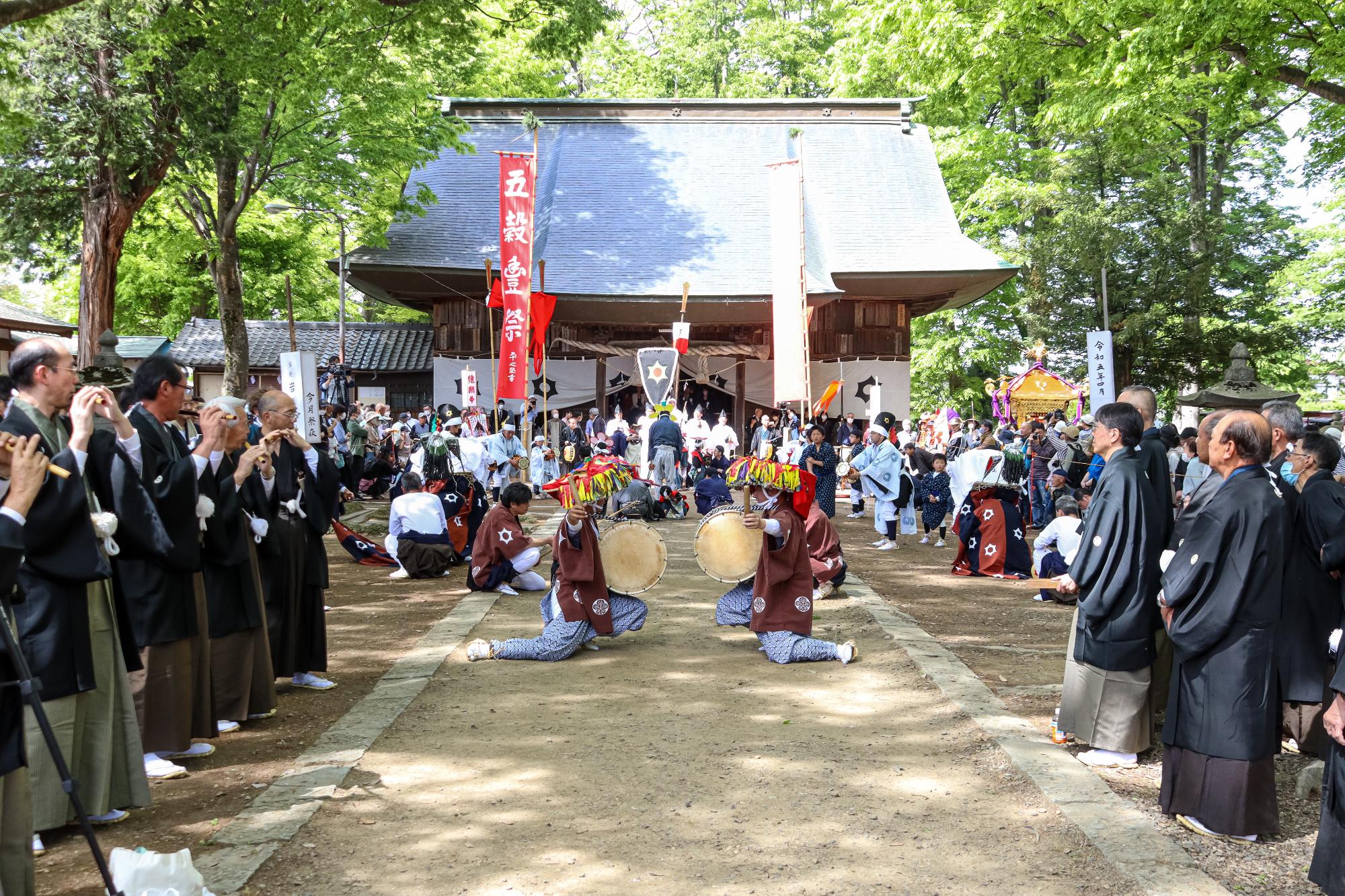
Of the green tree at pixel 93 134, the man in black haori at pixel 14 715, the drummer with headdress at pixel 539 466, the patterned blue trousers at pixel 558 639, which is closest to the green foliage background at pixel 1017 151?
the green tree at pixel 93 134

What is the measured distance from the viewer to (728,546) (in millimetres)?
6863

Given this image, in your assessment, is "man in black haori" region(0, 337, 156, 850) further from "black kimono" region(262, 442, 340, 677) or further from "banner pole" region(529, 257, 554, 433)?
"banner pole" region(529, 257, 554, 433)

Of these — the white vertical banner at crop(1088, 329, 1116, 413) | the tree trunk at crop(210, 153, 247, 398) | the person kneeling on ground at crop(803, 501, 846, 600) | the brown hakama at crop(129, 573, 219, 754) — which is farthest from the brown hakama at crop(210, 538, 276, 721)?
the tree trunk at crop(210, 153, 247, 398)

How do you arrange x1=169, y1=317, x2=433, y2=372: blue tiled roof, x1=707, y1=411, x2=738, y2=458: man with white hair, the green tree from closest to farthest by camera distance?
the green tree → x1=707, y1=411, x2=738, y2=458: man with white hair → x1=169, y1=317, x2=433, y2=372: blue tiled roof

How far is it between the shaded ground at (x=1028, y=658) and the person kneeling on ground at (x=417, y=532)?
14.3ft

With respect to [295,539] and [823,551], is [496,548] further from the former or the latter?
[295,539]

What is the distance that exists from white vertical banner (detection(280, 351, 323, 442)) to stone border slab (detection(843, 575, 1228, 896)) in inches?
310

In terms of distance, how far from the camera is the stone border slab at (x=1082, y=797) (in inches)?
136

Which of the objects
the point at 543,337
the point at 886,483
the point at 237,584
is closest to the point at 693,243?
the point at 543,337

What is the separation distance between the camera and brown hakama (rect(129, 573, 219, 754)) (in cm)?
442

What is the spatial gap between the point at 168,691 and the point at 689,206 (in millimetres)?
21754

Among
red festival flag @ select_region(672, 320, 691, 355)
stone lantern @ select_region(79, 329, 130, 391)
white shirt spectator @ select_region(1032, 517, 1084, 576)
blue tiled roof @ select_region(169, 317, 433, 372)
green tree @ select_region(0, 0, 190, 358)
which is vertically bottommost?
white shirt spectator @ select_region(1032, 517, 1084, 576)

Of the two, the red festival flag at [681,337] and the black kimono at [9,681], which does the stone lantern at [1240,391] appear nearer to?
the red festival flag at [681,337]

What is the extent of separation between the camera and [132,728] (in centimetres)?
394
